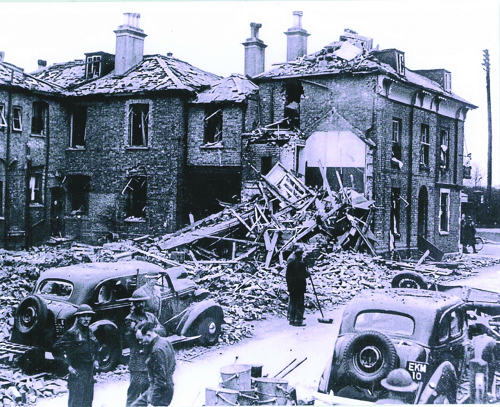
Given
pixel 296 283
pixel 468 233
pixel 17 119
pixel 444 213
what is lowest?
pixel 296 283

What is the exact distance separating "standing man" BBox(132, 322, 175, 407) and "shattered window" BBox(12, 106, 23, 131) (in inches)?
251

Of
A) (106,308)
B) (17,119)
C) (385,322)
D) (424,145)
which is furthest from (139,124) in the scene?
(385,322)

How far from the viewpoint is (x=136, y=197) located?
638 inches

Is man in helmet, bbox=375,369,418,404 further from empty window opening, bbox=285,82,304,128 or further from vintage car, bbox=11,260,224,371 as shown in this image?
empty window opening, bbox=285,82,304,128

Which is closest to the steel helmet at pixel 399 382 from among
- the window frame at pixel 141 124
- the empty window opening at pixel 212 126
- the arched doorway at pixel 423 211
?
the arched doorway at pixel 423 211

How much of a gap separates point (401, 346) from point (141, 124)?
42.2ft

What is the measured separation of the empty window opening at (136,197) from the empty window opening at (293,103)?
4.83m

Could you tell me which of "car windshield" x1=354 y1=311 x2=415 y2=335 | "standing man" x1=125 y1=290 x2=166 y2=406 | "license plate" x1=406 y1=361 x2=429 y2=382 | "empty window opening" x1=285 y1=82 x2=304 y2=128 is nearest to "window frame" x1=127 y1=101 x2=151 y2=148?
"empty window opening" x1=285 y1=82 x2=304 y2=128

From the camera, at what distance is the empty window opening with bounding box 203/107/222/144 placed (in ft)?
58.3

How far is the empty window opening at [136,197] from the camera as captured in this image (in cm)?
1571

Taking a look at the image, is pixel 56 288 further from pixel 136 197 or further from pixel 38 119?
pixel 136 197

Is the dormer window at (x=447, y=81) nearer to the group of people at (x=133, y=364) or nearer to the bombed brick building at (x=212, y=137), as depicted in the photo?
the bombed brick building at (x=212, y=137)

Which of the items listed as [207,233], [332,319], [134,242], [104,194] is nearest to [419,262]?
[332,319]

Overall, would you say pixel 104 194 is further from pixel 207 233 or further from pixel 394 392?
pixel 394 392
